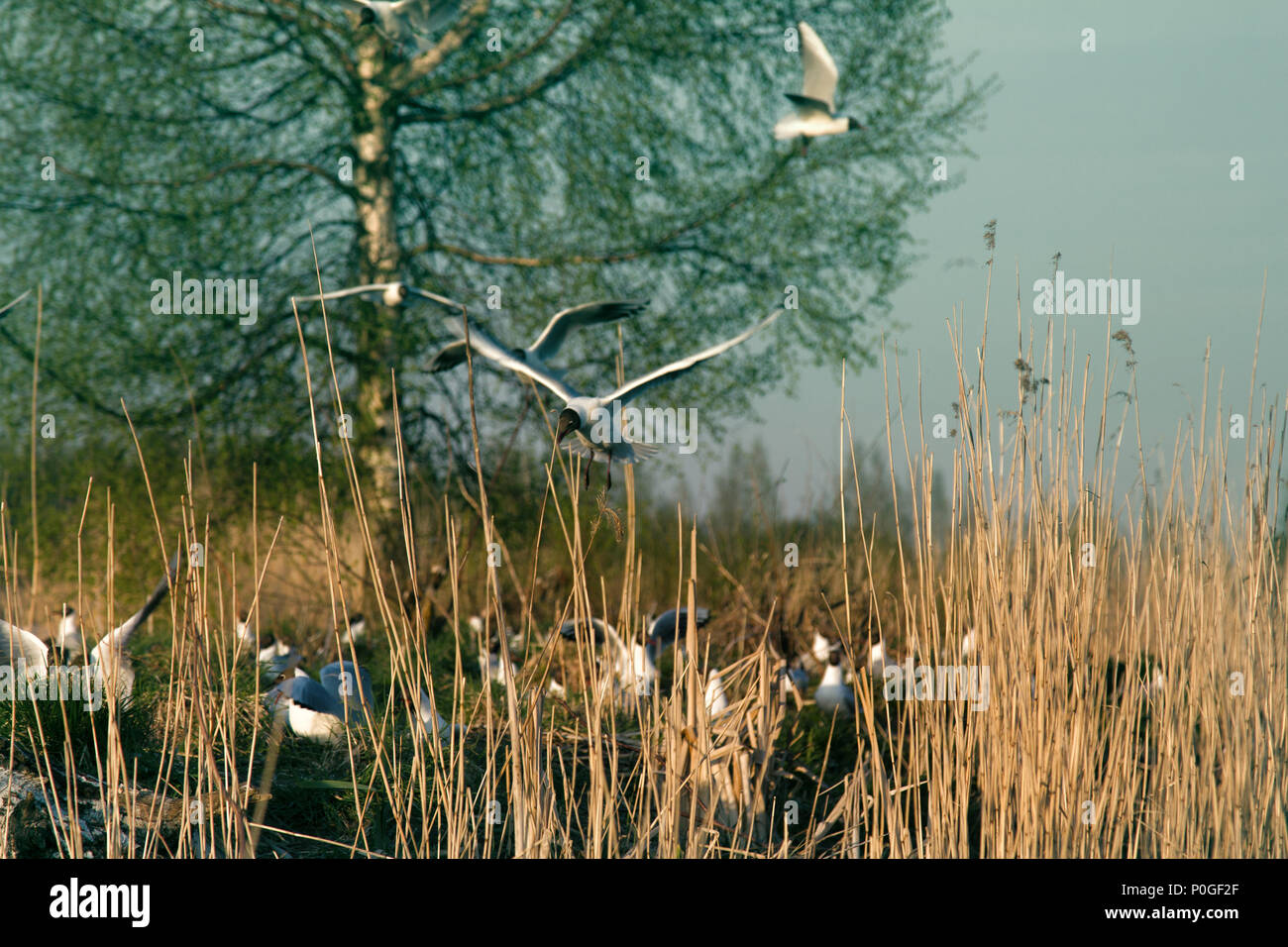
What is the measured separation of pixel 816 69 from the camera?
3035 mm

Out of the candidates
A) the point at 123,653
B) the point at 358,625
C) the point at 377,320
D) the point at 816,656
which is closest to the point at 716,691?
the point at 123,653

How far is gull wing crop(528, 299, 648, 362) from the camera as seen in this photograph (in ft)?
11.6

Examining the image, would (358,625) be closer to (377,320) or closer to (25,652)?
→ (377,320)

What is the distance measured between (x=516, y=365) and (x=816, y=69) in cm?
126

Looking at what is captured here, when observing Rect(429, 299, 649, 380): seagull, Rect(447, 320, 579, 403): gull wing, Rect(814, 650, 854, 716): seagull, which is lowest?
Rect(814, 650, 854, 716): seagull

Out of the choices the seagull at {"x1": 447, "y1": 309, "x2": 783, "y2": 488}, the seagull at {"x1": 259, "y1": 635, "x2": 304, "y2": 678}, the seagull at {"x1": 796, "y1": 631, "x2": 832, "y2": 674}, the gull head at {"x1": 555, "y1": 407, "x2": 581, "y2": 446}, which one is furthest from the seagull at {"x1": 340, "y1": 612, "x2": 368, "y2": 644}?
the gull head at {"x1": 555, "y1": 407, "x2": 581, "y2": 446}

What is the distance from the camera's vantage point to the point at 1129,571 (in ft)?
8.75

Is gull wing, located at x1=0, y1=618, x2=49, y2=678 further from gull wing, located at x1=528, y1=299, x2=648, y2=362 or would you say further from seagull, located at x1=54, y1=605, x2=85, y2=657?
gull wing, located at x1=528, y1=299, x2=648, y2=362

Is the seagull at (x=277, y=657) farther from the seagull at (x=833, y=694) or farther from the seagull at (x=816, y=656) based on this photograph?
the seagull at (x=816, y=656)

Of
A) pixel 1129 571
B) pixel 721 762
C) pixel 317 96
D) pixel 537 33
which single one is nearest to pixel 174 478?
pixel 317 96

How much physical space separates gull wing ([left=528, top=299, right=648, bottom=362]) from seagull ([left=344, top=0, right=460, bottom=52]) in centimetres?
135

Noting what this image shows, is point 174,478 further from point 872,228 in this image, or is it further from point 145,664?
point 872,228

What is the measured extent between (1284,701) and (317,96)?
6.93 m

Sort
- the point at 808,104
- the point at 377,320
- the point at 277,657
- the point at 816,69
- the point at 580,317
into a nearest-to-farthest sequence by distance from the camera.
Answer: the point at 816,69, the point at 808,104, the point at 580,317, the point at 277,657, the point at 377,320
